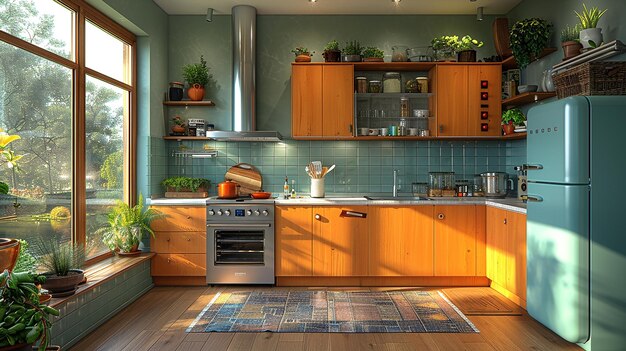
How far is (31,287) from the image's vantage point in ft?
5.69

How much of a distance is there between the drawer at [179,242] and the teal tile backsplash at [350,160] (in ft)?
2.49

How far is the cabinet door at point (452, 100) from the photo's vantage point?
493 centimetres

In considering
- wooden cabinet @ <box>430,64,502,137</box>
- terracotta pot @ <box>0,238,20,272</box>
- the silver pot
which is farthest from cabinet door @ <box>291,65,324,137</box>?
terracotta pot @ <box>0,238,20,272</box>

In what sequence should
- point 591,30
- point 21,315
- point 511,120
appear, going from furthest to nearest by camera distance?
1. point 511,120
2. point 591,30
3. point 21,315

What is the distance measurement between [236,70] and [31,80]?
220cm

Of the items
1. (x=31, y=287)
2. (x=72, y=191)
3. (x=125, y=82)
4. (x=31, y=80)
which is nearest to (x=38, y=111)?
(x=31, y=80)

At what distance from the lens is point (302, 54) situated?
4.99 metres

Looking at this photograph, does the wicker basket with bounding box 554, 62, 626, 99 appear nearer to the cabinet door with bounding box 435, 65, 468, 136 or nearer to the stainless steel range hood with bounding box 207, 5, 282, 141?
the cabinet door with bounding box 435, 65, 468, 136

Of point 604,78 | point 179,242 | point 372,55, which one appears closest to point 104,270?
point 179,242

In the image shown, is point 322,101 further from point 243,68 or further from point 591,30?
point 591,30

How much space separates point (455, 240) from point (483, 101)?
1471 mm

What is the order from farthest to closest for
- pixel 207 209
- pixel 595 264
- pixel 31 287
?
1. pixel 207 209
2. pixel 595 264
3. pixel 31 287

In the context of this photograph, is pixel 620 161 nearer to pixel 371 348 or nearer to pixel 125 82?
pixel 371 348

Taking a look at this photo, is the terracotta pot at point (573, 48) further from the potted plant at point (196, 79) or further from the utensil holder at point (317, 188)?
the potted plant at point (196, 79)
